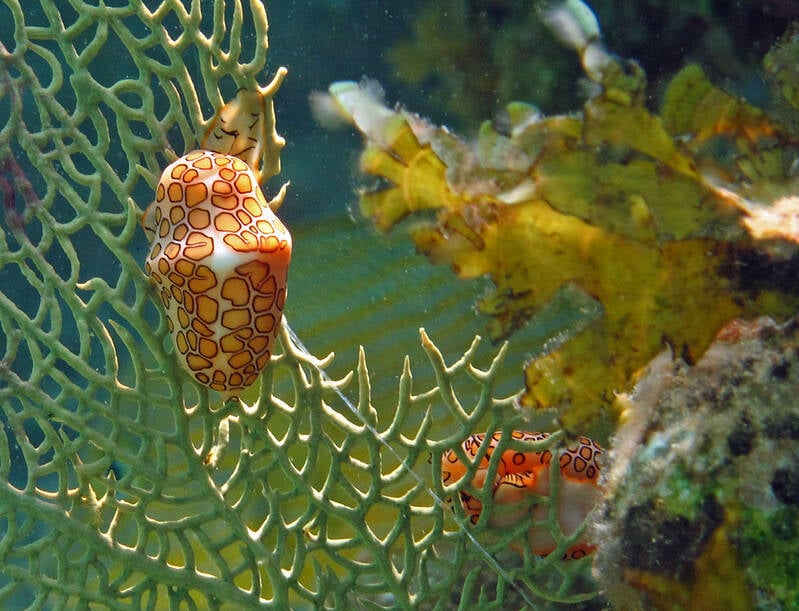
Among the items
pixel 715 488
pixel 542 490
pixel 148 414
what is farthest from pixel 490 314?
pixel 148 414

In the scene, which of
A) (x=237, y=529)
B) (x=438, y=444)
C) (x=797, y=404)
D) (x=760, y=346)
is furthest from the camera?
(x=237, y=529)

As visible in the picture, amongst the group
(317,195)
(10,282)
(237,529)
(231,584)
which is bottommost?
(10,282)

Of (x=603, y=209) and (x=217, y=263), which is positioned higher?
(x=603, y=209)

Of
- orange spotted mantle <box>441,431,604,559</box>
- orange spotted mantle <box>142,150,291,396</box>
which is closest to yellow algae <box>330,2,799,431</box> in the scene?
orange spotted mantle <box>142,150,291,396</box>

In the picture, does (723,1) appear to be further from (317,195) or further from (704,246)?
(317,195)

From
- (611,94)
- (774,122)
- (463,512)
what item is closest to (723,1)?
(774,122)

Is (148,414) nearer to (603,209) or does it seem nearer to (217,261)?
(217,261)
